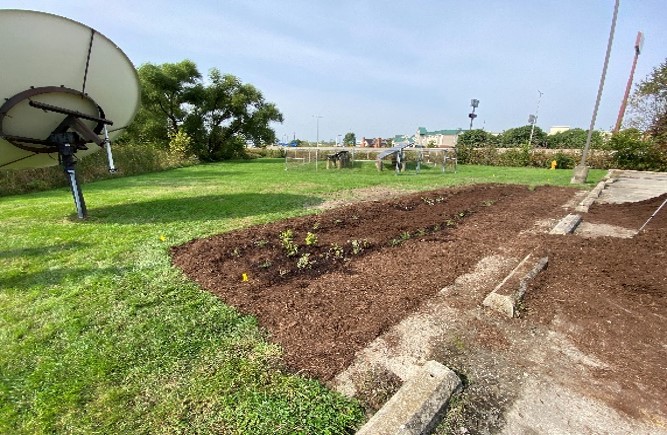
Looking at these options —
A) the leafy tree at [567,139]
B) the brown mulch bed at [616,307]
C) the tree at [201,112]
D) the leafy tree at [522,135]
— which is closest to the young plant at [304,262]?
the brown mulch bed at [616,307]

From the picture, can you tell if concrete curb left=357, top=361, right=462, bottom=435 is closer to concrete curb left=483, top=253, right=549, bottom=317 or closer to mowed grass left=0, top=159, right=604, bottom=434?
mowed grass left=0, top=159, right=604, bottom=434

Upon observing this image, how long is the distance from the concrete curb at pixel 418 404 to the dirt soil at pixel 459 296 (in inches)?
6.2

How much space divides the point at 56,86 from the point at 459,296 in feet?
27.1

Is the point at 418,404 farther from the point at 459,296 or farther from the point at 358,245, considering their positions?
the point at 358,245

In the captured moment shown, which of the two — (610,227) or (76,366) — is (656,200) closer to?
(610,227)

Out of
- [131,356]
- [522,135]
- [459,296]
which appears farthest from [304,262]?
[522,135]

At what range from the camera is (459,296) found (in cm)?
378

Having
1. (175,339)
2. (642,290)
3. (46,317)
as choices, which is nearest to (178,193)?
(46,317)

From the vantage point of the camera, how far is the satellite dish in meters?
5.73

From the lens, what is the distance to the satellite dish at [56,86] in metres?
5.73

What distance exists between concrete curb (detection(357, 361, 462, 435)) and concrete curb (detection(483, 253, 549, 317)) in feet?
4.53

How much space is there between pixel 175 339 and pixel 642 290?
5298mm

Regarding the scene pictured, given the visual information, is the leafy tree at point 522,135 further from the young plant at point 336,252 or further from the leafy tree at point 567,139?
the young plant at point 336,252

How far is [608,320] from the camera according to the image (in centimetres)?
324
